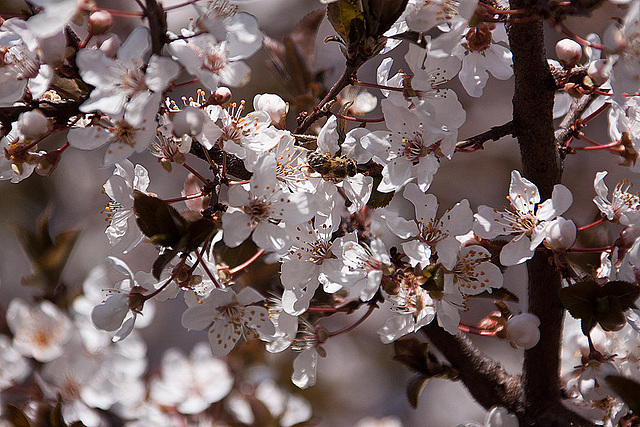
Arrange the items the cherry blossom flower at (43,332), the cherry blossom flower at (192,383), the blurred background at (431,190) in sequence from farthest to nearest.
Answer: the blurred background at (431,190), the cherry blossom flower at (192,383), the cherry blossom flower at (43,332)

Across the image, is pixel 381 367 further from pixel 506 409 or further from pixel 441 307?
pixel 441 307

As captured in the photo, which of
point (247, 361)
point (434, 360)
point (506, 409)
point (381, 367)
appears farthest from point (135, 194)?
point (381, 367)

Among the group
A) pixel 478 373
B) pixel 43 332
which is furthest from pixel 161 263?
pixel 43 332

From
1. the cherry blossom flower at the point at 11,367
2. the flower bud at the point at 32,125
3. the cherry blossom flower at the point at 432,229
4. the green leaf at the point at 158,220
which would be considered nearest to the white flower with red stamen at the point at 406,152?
the cherry blossom flower at the point at 432,229

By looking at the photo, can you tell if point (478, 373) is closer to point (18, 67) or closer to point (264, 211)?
point (264, 211)

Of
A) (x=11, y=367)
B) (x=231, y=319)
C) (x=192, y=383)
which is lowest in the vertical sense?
(x=192, y=383)

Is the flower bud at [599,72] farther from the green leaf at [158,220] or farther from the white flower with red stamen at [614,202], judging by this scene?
the green leaf at [158,220]

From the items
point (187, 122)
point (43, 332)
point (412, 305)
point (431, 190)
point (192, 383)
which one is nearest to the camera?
point (187, 122)
